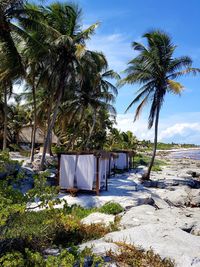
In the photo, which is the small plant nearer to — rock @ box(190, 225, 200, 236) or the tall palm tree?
rock @ box(190, 225, 200, 236)

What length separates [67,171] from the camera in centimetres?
1747

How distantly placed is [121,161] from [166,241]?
23.0m

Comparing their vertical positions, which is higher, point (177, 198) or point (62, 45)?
point (62, 45)

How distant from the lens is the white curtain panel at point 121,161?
99.1 ft

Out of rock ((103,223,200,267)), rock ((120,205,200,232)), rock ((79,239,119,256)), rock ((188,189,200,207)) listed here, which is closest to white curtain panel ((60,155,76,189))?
rock ((188,189,200,207))

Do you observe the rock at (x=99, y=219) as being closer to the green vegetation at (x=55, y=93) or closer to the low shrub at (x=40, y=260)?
the green vegetation at (x=55, y=93)

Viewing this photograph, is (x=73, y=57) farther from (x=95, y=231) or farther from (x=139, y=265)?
(x=139, y=265)

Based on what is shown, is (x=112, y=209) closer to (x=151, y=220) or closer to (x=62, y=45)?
Answer: (x=151, y=220)

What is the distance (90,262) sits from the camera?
6488 mm

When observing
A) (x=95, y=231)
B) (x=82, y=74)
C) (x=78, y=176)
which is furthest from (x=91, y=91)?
(x=95, y=231)

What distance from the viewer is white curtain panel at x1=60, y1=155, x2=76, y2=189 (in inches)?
683

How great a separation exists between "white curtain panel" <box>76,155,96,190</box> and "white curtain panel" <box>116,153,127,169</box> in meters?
13.0

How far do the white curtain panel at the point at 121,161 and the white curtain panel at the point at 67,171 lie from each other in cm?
1289

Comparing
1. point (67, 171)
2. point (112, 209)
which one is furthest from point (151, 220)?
point (67, 171)
